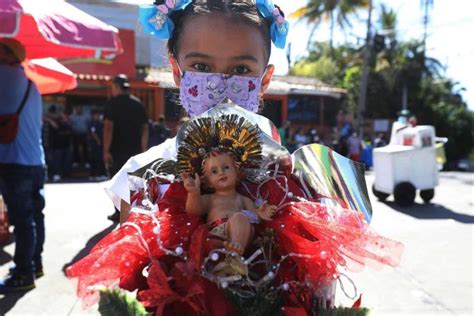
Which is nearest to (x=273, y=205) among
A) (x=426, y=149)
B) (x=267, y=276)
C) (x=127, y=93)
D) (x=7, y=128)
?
(x=267, y=276)

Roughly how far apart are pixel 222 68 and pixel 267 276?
0.63m

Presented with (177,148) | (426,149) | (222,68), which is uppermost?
(222,68)

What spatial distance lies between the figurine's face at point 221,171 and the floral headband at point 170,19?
571 mm

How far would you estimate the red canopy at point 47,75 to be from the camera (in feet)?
17.4

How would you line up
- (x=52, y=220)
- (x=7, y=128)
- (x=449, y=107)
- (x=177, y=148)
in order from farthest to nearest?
(x=449, y=107) < (x=52, y=220) < (x=7, y=128) < (x=177, y=148)

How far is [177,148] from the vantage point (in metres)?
1.19

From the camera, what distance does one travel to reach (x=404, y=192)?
7402mm

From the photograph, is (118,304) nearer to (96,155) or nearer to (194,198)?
(194,198)

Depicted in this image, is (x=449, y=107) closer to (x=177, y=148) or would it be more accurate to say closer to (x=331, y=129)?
(x=331, y=129)

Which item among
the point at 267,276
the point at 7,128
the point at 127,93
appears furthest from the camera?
the point at 127,93

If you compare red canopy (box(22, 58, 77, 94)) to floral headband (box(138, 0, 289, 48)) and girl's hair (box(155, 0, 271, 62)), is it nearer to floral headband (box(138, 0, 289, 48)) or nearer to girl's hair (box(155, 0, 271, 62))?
floral headband (box(138, 0, 289, 48))

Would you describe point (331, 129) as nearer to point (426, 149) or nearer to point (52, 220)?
point (426, 149)

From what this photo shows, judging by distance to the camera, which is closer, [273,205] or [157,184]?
[273,205]

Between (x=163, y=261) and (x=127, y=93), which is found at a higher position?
(x=127, y=93)
